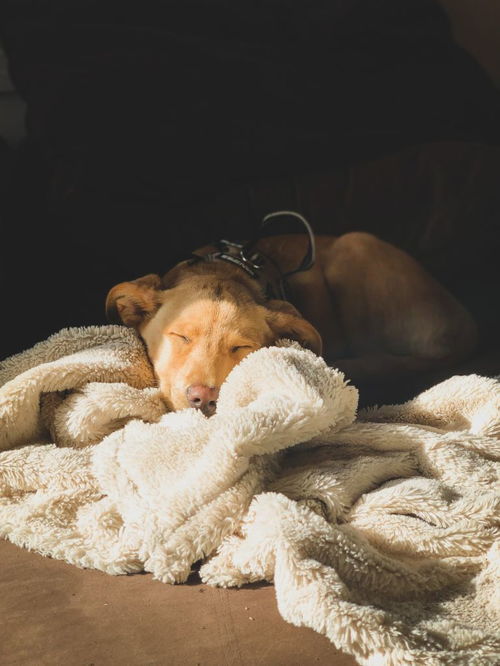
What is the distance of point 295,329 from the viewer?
196 cm

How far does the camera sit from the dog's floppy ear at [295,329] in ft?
6.37

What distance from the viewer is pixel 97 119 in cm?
260

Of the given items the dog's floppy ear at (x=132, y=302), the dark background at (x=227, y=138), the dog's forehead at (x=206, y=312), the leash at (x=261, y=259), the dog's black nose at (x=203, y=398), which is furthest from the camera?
the dark background at (x=227, y=138)

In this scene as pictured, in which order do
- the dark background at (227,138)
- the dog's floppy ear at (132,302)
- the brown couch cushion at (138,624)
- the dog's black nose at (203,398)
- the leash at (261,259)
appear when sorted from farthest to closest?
1. the dark background at (227,138)
2. the leash at (261,259)
3. the dog's floppy ear at (132,302)
4. the dog's black nose at (203,398)
5. the brown couch cushion at (138,624)

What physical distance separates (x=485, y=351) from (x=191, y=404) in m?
1.32

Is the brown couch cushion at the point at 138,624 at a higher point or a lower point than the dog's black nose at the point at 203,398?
lower

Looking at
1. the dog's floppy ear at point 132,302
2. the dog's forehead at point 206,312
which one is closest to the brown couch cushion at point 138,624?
the dog's forehead at point 206,312

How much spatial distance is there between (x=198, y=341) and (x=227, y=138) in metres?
1.25

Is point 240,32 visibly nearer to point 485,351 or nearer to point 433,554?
point 485,351

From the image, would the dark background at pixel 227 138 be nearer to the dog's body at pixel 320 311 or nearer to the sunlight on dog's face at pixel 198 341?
the dog's body at pixel 320 311

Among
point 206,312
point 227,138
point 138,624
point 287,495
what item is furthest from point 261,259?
point 138,624

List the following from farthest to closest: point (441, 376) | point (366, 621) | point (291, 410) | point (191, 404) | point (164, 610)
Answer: point (441, 376) → point (191, 404) → point (291, 410) → point (164, 610) → point (366, 621)

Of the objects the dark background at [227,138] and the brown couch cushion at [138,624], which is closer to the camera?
the brown couch cushion at [138,624]

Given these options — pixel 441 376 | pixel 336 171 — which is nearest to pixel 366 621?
pixel 441 376
